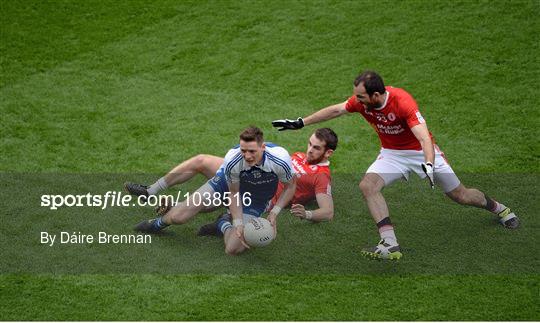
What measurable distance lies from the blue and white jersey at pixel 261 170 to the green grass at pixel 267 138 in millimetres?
735

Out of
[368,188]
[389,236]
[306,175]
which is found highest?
[306,175]

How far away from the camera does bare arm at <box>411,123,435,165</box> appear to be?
8.71 m

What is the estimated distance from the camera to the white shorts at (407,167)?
9469mm

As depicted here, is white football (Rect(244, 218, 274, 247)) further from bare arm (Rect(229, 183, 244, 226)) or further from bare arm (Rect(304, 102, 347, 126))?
bare arm (Rect(304, 102, 347, 126))

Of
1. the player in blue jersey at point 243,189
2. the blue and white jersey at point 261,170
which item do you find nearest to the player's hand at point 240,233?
the player in blue jersey at point 243,189

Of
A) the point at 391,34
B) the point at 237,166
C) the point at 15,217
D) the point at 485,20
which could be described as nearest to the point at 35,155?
the point at 15,217

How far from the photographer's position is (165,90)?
13.2m

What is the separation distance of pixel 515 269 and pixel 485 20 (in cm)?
657

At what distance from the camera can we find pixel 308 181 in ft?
33.6

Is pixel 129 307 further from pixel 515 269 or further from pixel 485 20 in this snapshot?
pixel 485 20

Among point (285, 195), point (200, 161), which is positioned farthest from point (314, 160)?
point (200, 161)

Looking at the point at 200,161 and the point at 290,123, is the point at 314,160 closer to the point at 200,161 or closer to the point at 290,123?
the point at 290,123

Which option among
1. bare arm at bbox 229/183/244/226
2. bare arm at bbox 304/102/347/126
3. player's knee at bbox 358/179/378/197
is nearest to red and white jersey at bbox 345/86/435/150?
bare arm at bbox 304/102/347/126

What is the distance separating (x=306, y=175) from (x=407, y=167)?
1.32m
